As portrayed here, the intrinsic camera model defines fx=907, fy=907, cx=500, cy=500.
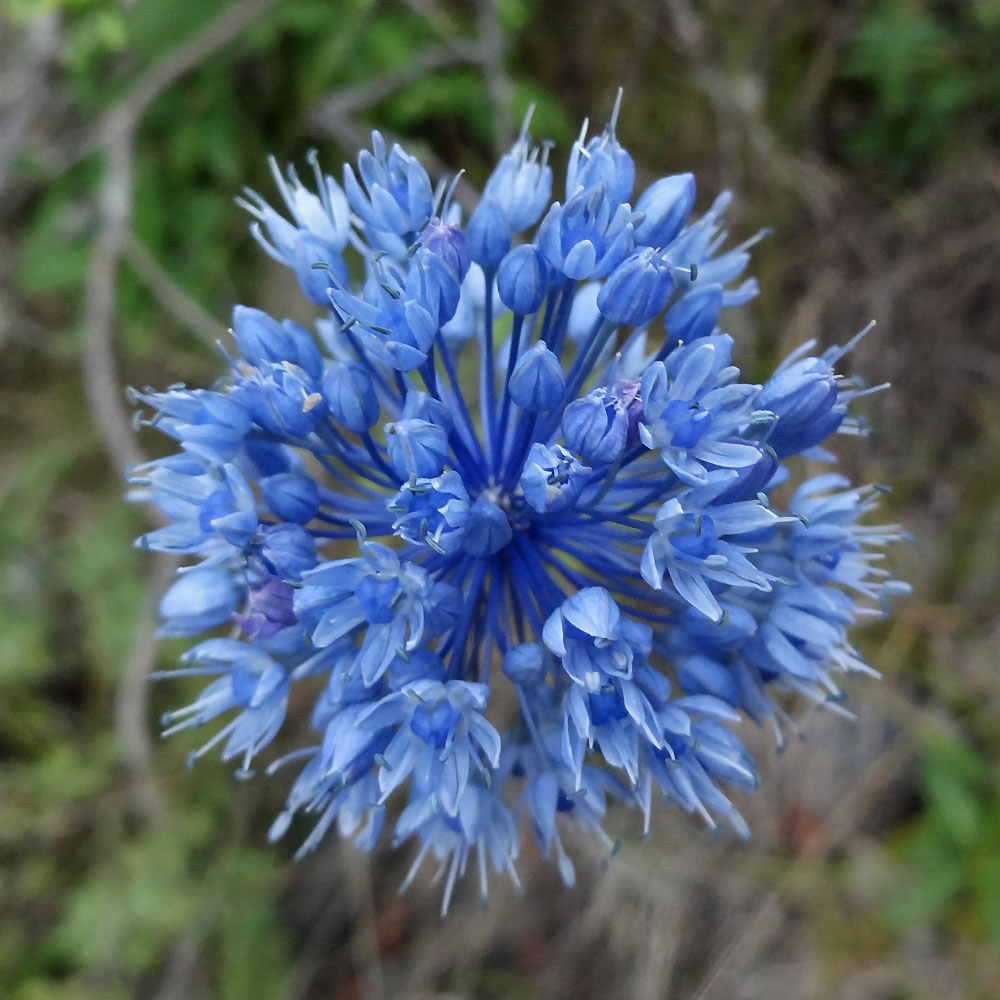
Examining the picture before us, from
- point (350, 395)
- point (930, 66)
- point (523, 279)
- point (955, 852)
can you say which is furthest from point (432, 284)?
point (955, 852)

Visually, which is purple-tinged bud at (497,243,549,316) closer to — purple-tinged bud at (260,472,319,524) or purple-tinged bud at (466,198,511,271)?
purple-tinged bud at (466,198,511,271)

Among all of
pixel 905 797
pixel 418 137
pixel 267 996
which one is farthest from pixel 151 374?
pixel 905 797

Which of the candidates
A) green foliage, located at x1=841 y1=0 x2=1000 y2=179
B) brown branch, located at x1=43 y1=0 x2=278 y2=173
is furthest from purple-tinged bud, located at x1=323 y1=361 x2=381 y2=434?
green foliage, located at x1=841 y1=0 x2=1000 y2=179

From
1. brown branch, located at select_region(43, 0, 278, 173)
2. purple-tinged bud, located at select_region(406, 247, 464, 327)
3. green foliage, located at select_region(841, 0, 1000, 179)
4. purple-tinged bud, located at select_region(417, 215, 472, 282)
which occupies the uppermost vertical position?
brown branch, located at select_region(43, 0, 278, 173)

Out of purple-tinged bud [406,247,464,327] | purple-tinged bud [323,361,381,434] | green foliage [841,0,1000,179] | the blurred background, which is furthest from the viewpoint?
green foliage [841,0,1000,179]

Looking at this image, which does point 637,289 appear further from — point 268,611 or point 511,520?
point 268,611

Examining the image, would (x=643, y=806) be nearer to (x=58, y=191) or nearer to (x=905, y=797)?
(x=905, y=797)

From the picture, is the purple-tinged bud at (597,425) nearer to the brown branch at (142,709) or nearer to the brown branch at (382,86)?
the brown branch at (382,86)
